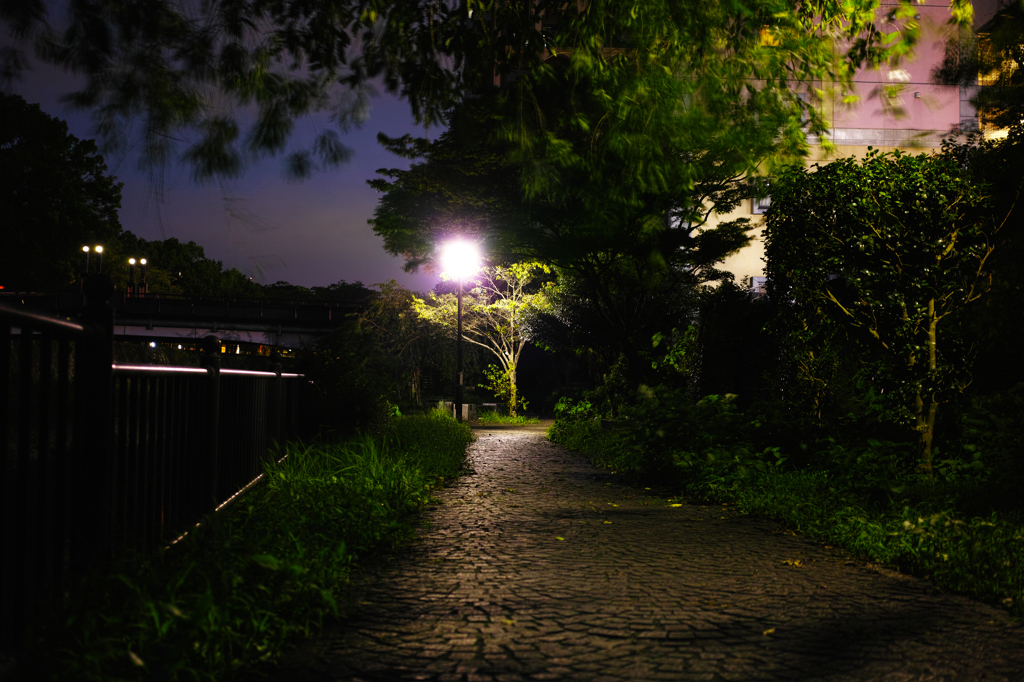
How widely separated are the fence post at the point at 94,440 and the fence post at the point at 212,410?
5.78 feet

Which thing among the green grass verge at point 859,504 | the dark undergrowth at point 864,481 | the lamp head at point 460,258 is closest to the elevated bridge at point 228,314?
the lamp head at point 460,258

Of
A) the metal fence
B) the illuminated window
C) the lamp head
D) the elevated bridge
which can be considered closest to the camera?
the metal fence

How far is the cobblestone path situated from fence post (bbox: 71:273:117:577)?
4.02 ft

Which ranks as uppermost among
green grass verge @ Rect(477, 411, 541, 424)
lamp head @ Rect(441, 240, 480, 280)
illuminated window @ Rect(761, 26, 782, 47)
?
illuminated window @ Rect(761, 26, 782, 47)

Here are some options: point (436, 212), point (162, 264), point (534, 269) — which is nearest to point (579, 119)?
point (436, 212)

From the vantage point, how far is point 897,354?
318 inches

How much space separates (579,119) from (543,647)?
5504 mm

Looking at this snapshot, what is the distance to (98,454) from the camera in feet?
12.5

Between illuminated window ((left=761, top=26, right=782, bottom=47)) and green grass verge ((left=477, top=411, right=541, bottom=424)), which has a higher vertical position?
illuminated window ((left=761, top=26, right=782, bottom=47))

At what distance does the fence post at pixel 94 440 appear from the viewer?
371cm

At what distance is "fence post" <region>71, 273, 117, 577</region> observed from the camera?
371 centimetres

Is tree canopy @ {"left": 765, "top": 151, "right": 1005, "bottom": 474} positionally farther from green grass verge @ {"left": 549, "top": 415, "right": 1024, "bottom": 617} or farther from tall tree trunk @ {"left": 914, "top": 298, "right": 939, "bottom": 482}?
green grass verge @ {"left": 549, "top": 415, "right": 1024, "bottom": 617}

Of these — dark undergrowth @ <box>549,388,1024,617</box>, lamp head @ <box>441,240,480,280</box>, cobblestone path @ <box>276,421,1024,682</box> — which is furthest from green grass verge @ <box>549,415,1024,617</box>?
lamp head @ <box>441,240,480,280</box>

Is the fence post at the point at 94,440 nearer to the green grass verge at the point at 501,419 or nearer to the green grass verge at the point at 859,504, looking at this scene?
the green grass verge at the point at 859,504
